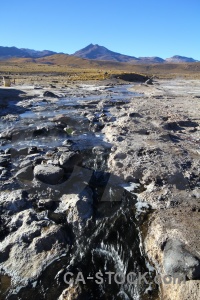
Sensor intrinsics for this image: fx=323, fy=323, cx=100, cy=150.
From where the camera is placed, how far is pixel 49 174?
12805 millimetres

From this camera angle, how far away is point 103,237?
972 centimetres

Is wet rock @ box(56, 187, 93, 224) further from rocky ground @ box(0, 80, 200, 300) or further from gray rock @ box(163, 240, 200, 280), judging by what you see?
gray rock @ box(163, 240, 200, 280)

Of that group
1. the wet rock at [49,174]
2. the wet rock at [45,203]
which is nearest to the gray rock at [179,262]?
the wet rock at [45,203]

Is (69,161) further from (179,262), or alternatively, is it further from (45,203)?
(179,262)

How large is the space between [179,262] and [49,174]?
6522 mm

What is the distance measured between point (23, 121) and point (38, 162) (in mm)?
9763

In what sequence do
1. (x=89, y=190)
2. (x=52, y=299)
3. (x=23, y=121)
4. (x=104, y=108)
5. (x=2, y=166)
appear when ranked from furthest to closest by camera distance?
(x=104, y=108)
(x=23, y=121)
(x=2, y=166)
(x=89, y=190)
(x=52, y=299)

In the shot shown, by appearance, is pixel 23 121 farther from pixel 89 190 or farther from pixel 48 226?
pixel 48 226

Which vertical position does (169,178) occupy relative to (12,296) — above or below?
above

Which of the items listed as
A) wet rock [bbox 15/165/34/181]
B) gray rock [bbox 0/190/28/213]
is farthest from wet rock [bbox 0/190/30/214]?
wet rock [bbox 15/165/34/181]

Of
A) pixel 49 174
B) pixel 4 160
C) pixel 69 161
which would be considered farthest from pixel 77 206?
pixel 4 160

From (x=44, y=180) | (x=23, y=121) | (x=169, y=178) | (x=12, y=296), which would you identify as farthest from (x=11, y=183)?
(x=23, y=121)

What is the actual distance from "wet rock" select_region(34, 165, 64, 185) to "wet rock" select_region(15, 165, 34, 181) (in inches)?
15.3

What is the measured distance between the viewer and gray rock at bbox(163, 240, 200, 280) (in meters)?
7.60
